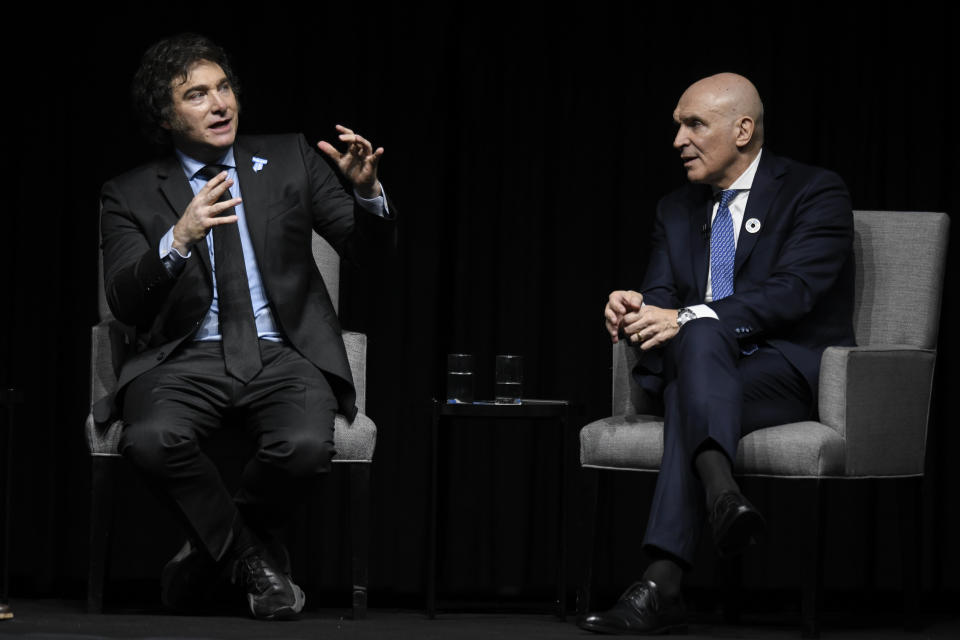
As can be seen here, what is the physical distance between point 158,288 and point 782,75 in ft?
7.25

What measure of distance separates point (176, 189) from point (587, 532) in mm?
1384

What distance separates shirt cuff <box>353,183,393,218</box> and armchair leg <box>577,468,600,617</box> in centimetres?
84

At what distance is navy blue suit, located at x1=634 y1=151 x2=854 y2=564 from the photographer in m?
2.91

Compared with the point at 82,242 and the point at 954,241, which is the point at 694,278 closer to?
the point at 954,241

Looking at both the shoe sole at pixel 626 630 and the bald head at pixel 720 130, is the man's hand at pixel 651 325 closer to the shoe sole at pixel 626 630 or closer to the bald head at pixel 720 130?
the bald head at pixel 720 130

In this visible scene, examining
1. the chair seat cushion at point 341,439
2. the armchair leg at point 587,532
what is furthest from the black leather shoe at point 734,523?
the chair seat cushion at point 341,439

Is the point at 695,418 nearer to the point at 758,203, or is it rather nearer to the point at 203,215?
the point at 758,203

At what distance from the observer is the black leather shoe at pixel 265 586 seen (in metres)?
3.05

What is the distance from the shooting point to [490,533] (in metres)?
4.27

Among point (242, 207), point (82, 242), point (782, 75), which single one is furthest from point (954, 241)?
point (82, 242)

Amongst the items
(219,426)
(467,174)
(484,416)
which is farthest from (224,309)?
(467,174)

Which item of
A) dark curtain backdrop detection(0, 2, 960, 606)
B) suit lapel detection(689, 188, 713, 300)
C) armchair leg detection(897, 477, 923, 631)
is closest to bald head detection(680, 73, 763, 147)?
suit lapel detection(689, 188, 713, 300)

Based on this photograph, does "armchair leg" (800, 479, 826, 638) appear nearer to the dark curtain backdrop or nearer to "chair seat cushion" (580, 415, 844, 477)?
"chair seat cushion" (580, 415, 844, 477)

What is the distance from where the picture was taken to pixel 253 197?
3.38 m
